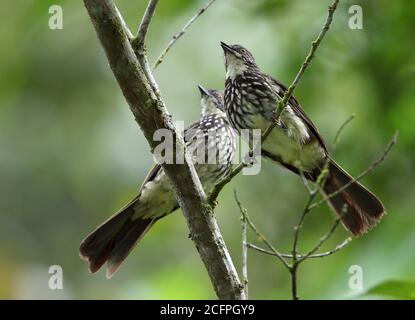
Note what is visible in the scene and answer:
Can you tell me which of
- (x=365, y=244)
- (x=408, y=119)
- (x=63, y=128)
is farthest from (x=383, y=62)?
(x=63, y=128)

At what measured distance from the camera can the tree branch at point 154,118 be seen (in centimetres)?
312

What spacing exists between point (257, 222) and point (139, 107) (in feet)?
12.7

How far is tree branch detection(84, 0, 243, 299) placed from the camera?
3119 mm

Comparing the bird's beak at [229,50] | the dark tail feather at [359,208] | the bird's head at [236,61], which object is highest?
the bird's beak at [229,50]

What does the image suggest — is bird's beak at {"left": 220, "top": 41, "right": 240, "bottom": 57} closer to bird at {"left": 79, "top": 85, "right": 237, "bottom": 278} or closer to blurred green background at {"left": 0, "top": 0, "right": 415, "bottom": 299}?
blurred green background at {"left": 0, "top": 0, "right": 415, "bottom": 299}

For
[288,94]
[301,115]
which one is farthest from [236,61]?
[288,94]

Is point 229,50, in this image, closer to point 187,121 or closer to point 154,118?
point 154,118

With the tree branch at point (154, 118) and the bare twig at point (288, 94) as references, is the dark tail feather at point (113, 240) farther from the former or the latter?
the bare twig at point (288, 94)

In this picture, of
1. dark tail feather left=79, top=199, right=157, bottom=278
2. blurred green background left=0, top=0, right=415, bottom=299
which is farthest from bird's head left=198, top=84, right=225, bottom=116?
dark tail feather left=79, top=199, right=157, bottom=278

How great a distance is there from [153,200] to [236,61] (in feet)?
3.86

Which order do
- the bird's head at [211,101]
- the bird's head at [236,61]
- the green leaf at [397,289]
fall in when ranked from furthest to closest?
the bird's head at [211,101]
the bird's head at [236,61]
the green leaf at [397,289]

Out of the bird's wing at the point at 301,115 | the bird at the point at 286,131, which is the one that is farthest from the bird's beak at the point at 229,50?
the bird's wing at the point at 301,115

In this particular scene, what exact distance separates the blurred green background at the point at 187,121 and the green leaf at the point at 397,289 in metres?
0.40
